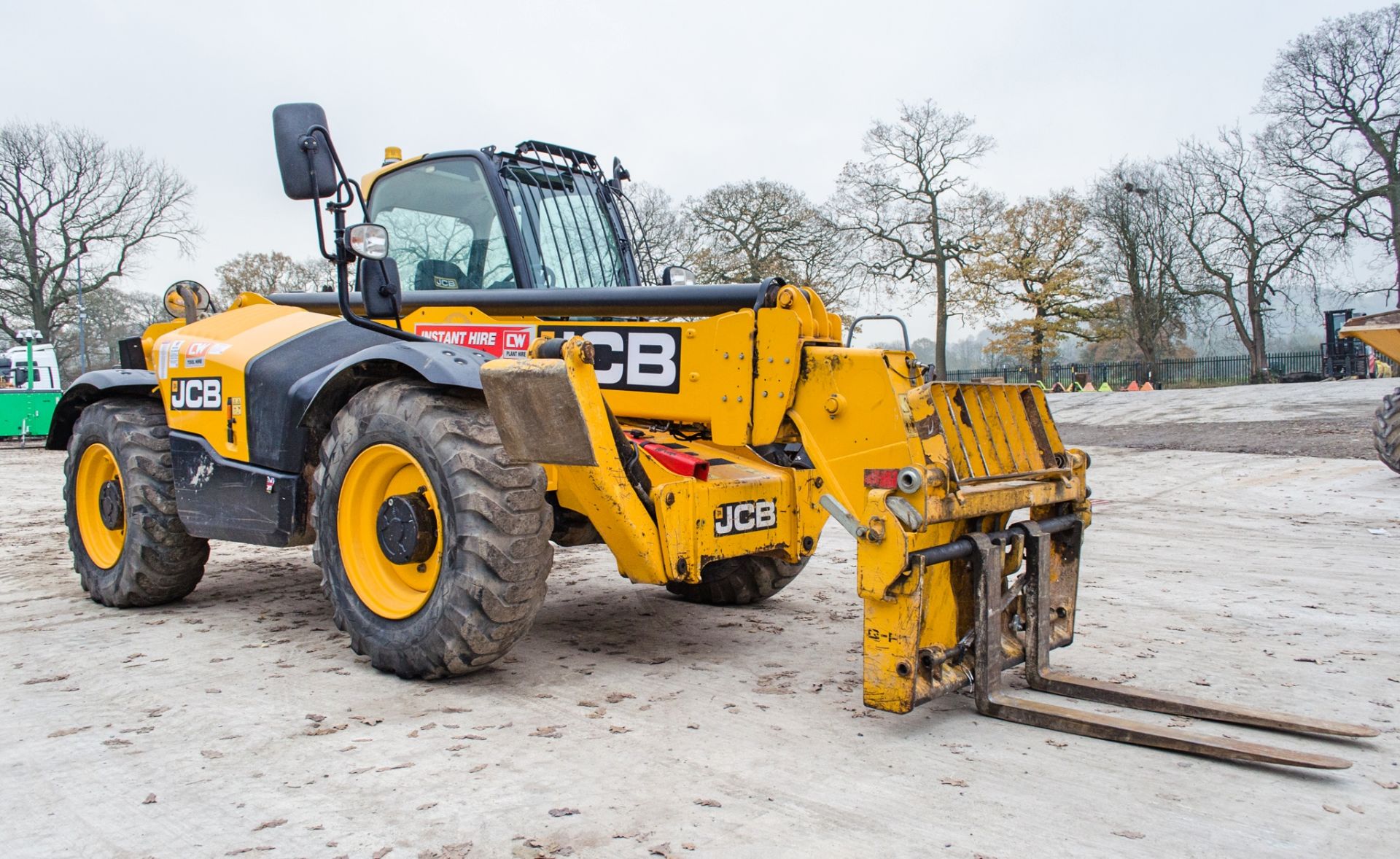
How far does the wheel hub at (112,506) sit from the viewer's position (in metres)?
6.21

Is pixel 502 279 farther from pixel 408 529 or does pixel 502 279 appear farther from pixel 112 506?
pixel 112 506

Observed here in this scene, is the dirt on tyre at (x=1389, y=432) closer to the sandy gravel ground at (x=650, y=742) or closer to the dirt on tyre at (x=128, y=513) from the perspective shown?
the sandy gravel ground at (x=650, y=742)

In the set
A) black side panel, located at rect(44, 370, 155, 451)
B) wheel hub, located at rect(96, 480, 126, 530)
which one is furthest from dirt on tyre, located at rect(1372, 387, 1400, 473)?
wheel hub, located at rect(96, 480, 126, 530)

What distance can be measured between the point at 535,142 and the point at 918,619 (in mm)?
3435

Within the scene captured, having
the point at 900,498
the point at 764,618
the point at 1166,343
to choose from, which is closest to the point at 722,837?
the point at 900,498

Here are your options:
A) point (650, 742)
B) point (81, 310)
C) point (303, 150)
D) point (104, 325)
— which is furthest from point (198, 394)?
point (104, 325)

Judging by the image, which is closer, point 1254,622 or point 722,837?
point 722,837

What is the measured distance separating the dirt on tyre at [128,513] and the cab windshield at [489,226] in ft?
6.00

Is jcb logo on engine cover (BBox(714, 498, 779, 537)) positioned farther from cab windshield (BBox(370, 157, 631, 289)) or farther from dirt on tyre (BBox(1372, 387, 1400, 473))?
dirt on tyre (BBox(1372, 387, 1400, 473))

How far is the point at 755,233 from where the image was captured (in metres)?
33.4

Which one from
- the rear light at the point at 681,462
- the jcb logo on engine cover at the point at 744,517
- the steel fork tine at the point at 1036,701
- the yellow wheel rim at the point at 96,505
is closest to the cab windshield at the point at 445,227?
the rear light at the point at 681,462

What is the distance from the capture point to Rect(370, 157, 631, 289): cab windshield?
556 cm

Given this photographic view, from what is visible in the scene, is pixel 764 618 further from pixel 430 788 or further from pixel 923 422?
pixel 430 788

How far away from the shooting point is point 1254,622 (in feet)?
18.9
